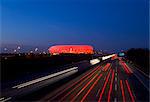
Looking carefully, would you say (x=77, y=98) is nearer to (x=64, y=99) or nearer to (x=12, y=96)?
(x=64, y=99)

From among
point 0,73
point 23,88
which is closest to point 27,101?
point 23,88

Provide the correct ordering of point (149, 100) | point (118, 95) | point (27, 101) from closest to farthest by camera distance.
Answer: point (27, 101) < point (149, 100) < point (118, 95)

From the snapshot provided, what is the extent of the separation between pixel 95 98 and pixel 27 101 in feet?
17.7

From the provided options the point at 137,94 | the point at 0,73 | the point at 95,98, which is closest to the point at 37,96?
the point at 95,98

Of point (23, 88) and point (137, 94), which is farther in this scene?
point (23, 88)

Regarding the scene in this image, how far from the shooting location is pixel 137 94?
23.0 m

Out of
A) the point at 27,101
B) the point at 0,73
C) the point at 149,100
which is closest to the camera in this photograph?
the point at 27,101

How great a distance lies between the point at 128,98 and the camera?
20734mm

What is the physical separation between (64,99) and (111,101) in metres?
3.62

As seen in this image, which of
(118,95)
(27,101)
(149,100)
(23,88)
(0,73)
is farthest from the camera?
(0,73)

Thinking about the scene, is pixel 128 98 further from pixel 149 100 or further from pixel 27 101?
pixel 27 101

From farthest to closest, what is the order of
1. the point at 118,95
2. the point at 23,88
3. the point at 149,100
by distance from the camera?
the point at 23,88 → the point at 118,95 → the point at 149,100

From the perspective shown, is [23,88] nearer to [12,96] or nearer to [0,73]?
[12,96]

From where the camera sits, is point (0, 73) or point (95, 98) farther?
point (0, 73)
